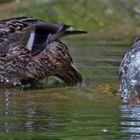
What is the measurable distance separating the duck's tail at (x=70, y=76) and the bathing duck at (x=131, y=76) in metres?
1.45

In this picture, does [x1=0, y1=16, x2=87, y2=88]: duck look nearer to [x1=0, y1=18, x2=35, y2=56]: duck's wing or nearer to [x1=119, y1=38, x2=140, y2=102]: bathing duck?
[x1=0, y1=18, x2=35, y2=56]: duck's wing

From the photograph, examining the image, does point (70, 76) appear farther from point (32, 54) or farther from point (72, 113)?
point (72, 113)

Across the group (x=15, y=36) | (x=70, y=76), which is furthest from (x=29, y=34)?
(x=70, y=76)

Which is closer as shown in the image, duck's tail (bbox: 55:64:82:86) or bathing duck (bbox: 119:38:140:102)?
bathing duck (bbox: 119:38:140:102)

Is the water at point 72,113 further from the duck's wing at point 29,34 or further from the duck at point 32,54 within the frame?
the duck's wing at point 29,34

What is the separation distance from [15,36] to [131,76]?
1.99m

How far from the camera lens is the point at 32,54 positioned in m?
10.5

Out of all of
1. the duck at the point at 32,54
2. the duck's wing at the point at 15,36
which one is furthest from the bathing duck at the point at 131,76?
the duck's wing at the point at 15,36

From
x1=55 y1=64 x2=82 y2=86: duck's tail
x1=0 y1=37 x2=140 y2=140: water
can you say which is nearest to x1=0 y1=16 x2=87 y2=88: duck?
x1=55 y1=64 x2=82 y2=86: duck's tail

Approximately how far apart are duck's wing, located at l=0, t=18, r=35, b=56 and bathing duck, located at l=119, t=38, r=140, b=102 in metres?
1.61

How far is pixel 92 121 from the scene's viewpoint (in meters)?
7.43

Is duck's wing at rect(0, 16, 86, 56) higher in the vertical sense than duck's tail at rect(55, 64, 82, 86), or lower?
higher

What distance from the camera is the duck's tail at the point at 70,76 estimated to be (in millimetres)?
10766

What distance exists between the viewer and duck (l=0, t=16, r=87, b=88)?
1030cm
